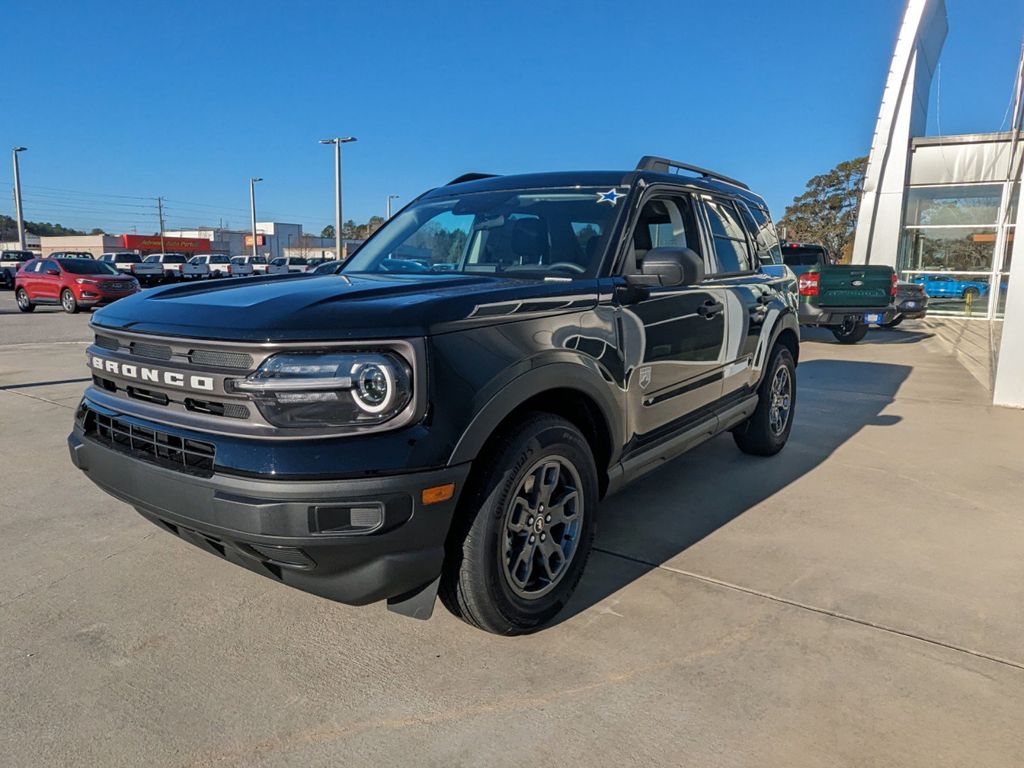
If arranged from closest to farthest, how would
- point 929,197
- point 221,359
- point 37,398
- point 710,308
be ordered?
1. point 221,359
2. point 710,308
3. point 37,398
4. point 929,197

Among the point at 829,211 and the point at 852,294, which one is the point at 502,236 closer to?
the point at 852,294

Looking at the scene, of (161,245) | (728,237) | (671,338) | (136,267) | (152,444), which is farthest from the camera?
(161,245)

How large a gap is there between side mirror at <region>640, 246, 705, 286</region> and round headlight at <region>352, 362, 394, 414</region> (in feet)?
5.02

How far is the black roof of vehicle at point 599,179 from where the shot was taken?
3758mm

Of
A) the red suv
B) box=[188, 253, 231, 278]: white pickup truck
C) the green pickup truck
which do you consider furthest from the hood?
box=[188, 253, 231, 278]: white pickup truck

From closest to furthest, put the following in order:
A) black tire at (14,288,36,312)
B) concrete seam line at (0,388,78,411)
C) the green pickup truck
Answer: concrete seam line at (0,388,78,411) < the green pickup truck < black tire at (14,288,36,312)

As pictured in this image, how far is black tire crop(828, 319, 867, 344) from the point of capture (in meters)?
13.7

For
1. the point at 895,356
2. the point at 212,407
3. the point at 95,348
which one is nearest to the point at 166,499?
the point at 212,407

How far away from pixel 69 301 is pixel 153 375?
20509 millimetres

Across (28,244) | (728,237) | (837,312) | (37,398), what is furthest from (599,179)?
(28,244)

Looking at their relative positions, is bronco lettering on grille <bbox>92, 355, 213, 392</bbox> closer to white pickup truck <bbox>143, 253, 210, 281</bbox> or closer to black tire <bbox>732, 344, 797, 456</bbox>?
black tire <bbox>732, 344, 797, 456</bbox>

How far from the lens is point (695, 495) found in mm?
4582

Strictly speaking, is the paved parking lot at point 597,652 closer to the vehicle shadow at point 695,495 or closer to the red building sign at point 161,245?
the vehicle shadow at point 695,495

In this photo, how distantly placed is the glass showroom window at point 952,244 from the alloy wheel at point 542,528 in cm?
2034
